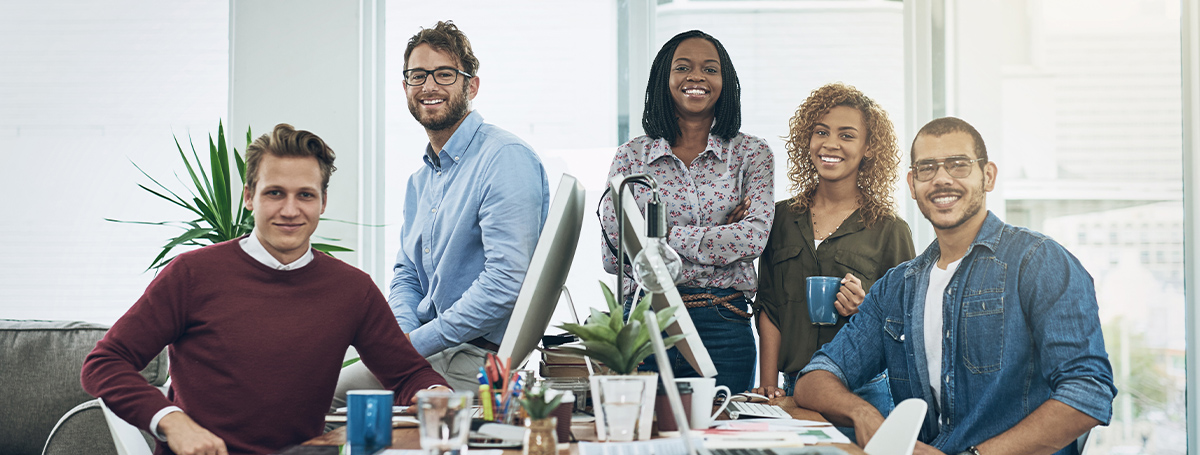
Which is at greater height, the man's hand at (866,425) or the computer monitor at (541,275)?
the computer monitor at (541,275)

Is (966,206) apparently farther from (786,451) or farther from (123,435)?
(123,435)

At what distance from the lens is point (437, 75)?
2.33 meters

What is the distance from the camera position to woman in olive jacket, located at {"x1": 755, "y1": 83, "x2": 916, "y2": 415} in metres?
2.26

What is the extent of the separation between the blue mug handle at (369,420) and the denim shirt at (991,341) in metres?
1.10

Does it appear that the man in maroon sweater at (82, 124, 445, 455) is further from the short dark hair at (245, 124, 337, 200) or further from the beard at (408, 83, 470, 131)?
the beard at (408, 83, 470, 131)

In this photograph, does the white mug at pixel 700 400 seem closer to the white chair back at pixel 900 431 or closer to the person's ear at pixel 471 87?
the white chair back at pixel 900 431

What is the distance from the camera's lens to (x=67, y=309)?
12.6 feet

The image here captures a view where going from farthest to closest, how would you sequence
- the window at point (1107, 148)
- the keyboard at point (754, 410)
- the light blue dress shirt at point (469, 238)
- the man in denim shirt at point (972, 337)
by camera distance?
the window at point (1107, 148) → the light blue dress shirt at point (469, 238) → the man in denim shirt at point (972, 337) → the keyboard at point (754, 410)

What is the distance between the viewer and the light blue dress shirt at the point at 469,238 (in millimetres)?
2078

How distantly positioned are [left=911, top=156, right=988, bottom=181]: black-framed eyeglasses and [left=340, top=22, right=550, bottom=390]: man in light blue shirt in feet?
3.26

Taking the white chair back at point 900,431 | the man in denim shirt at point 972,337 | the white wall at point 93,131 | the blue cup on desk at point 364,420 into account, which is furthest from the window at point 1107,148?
the white wall at point 93,131

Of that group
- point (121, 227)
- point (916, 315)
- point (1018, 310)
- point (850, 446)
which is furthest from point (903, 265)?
point (121, 227)

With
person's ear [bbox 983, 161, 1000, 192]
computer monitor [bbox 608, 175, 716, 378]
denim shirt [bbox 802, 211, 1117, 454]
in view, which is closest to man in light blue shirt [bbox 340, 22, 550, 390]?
computer monitor [bbox 608, 175, 716, 378]

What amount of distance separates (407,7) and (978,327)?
3017 millimetres
